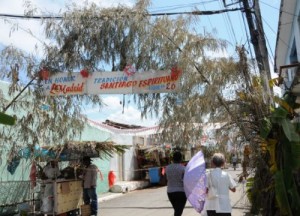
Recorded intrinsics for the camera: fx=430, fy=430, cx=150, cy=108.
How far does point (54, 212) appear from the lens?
37.7ft

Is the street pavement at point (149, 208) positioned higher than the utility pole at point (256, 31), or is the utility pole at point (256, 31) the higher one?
the utility pole at point (256, 31)

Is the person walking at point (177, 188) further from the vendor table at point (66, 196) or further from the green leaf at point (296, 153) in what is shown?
the vendor table at point (66, 196)

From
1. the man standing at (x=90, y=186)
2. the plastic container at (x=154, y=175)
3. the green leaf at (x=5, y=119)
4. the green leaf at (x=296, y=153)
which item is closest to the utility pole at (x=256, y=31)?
the green leaf at (x=296, y=153)

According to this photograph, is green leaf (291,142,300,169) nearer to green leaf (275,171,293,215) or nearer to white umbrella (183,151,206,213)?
green leaf (275,171,293,215)

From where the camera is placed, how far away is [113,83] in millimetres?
10125

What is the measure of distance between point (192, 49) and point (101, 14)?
240 cm

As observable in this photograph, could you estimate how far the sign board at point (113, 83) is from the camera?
9.86m

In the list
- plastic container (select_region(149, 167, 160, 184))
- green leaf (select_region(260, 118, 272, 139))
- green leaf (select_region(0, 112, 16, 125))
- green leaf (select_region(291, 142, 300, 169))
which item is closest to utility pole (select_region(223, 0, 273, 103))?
green leaf (select_region(260, 118, 272, 139))

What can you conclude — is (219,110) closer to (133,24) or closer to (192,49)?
(192,49)

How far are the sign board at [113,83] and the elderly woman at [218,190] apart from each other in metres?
2.96

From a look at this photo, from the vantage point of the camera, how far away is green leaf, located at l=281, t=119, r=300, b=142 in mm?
5953

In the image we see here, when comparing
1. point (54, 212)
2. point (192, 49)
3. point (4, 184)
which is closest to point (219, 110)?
point (192, 49)

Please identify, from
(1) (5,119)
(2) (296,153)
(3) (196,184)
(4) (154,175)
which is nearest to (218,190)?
(3) (196,184)

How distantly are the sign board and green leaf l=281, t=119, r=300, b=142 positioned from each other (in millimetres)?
3733
